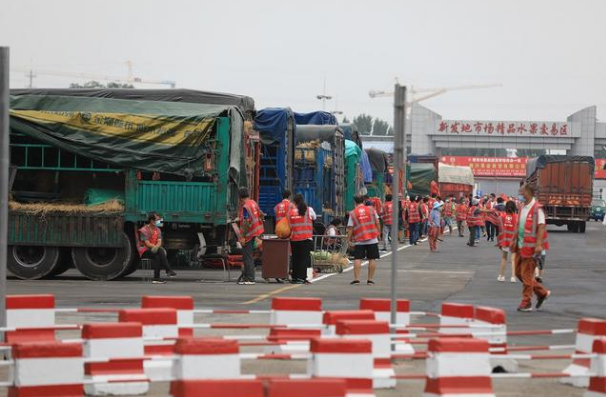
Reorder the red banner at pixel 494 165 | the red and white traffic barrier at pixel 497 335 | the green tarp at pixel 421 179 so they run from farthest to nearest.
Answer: the red banner at pixel 494 165, the green tarp at pixel 421 179, the red and white traffic barrier at pixel 497 335

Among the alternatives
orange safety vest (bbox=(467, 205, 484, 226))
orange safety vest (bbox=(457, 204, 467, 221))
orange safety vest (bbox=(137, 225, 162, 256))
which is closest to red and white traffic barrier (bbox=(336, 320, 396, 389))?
orange safety vest (bbox=(137, 225, 162, 256))

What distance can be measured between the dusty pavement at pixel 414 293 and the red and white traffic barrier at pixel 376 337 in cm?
20

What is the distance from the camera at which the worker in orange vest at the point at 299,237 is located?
25.4 metres

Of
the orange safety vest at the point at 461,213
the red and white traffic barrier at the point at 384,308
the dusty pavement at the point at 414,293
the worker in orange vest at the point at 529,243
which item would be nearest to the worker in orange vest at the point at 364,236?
the dusty pavement at the point at 414,293

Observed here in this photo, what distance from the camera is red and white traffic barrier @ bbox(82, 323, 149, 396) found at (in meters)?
10.6

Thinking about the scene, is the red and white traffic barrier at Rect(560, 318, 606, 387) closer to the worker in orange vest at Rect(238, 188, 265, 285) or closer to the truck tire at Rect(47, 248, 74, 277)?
the worker in orange vest at Rect(238, 188, 265, 285)

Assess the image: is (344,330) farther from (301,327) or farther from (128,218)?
(128,218)

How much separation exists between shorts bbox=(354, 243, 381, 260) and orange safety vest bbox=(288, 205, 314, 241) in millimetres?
993

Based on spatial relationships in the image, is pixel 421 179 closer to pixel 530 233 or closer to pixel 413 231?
pixel 413 231

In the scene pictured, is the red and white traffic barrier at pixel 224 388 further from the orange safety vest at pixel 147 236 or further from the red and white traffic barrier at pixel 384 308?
the orange safety vest at pixel 147 236

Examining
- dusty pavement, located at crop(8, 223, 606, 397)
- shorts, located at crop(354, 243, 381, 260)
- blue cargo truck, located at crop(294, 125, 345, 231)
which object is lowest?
dusty pavement, located at crop(8, 223, 606, 397)

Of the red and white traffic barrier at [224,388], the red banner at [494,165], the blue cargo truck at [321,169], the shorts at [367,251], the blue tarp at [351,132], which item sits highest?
the red banner at [494,165]

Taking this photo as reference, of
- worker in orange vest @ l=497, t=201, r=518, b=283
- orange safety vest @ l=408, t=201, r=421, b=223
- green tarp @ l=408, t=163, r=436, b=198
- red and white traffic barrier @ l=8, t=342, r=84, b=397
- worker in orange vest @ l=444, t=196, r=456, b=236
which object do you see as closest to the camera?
red and white traffic barrier @ l=8, t=342, r=84, b=397

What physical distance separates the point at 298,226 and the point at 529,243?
291 inches
